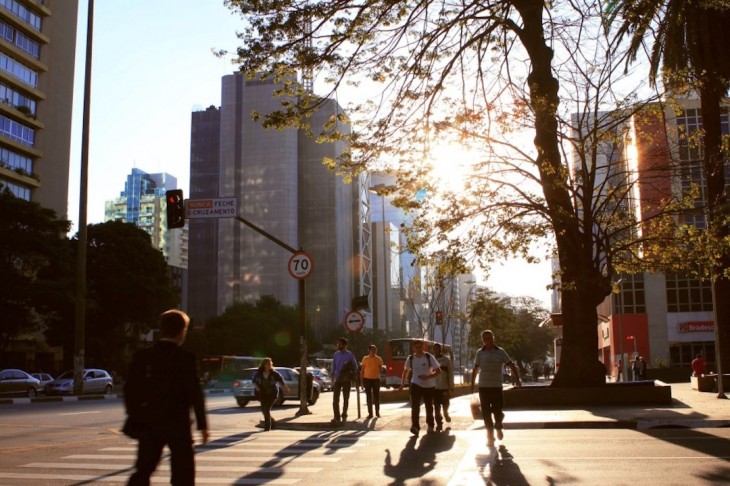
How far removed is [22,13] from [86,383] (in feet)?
109

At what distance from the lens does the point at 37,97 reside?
59.0 metres

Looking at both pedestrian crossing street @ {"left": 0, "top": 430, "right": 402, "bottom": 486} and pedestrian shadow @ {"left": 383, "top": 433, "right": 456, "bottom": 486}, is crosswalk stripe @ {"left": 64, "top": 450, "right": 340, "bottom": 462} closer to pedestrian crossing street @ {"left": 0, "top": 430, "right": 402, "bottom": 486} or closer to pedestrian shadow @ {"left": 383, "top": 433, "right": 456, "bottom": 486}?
pedestrian crossing street @ {"left": 0, "top": 430, "right": 402, "bottom": 486}

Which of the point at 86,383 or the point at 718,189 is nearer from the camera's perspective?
the point at 718,189

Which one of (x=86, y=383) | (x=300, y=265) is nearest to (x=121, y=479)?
(x=300, y=265)

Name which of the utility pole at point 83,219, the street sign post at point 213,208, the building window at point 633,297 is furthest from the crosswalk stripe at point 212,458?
the building window at point 633,297

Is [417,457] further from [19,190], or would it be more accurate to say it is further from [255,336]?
[255,336]

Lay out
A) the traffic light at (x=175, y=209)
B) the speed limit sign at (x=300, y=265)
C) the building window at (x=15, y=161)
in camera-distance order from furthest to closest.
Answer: the building window at (x=15, y=161)
the traffic light at (x=175, y=209)
the speed limit sign at (x=300, y=265)

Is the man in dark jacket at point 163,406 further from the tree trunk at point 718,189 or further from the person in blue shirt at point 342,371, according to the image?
the tree trunk at point 718,189

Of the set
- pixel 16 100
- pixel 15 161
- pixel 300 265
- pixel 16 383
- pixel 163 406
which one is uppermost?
pixel 16 100

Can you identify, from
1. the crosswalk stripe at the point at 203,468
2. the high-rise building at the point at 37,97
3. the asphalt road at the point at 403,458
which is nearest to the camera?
the asphalt road at the point at 403,458

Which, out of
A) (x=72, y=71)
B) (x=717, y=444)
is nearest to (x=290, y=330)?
(x=72, y=71)

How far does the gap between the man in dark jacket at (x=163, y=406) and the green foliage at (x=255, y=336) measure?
71643mm

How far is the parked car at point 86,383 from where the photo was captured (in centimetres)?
3725

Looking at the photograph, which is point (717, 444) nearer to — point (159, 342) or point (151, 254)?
point (159, 342)
